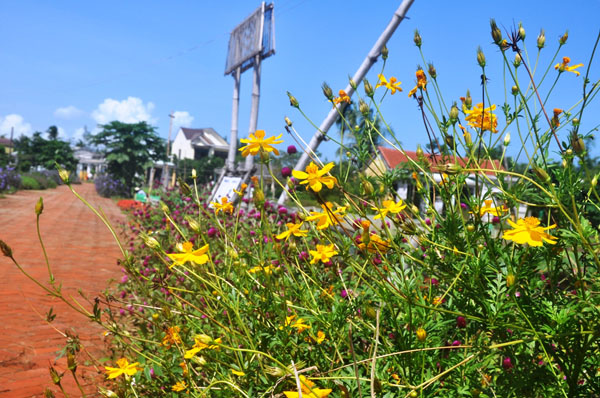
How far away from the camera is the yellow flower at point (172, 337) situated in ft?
5.15

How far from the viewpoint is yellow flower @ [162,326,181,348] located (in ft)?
5.15

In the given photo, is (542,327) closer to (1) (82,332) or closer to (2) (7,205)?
(1) (82,332)

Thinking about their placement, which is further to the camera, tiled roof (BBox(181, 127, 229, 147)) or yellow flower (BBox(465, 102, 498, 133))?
tiled roof (BBox(181, 127, 229, 147))

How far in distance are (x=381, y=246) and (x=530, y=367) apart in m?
0.48

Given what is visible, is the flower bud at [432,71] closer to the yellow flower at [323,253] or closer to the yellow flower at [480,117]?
the yellow flower at [480,117]

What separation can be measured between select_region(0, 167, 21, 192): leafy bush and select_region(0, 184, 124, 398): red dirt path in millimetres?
8282

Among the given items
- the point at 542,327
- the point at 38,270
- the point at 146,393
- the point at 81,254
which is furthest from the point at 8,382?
the point at 81,254

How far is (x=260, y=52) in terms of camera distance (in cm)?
925

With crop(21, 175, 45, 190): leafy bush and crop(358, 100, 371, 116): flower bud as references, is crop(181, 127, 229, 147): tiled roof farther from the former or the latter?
crop(358, 100, 371, 116): flower bud

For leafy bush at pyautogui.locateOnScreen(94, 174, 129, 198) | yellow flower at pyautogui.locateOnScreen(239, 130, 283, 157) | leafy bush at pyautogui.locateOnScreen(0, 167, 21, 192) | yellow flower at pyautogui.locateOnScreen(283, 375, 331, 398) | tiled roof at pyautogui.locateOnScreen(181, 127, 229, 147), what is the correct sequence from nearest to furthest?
yellow flower at pyautogui.locateOnScreen(283, 375, 331, 398) < yellow flower at pyautogui.locateOnScreen(239, 130, 283, 157) < leafy bush at pyautogui.locateOnScreen(0, 167, 21, 192) < leafy bush at pyautogui.locateOnScreen(94, 174, 129, 198) < tiled roof at pyautogui.locateOnScreen(181, 127, 229, 147)

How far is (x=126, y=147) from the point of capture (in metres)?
24.1

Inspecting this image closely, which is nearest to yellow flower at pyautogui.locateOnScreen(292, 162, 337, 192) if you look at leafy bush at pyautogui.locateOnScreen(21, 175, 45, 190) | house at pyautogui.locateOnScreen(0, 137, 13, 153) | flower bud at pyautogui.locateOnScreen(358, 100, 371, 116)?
flower bud at pyautogui.locateOnScreen(358, 100, 371, 116)

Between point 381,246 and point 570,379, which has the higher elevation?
point 381,246

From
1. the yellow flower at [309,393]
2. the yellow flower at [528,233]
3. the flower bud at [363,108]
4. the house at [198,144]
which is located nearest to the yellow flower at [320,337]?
the yellow flower at [309,393]
